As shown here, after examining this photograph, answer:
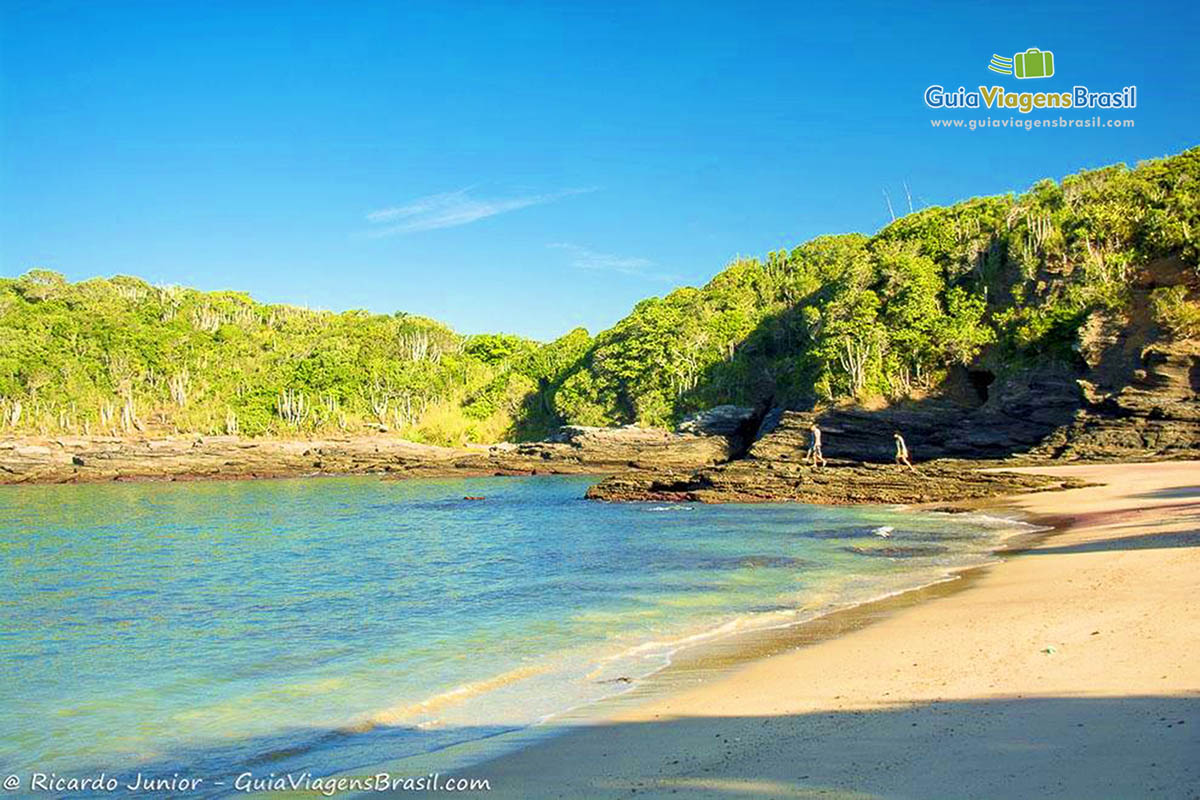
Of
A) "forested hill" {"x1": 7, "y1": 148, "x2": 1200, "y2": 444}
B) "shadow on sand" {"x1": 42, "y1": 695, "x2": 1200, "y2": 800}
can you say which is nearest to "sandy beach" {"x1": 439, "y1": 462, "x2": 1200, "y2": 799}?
"shadow on sand" {"x1": 42, "y1": 695, "x2": 1200, "y2": 800}

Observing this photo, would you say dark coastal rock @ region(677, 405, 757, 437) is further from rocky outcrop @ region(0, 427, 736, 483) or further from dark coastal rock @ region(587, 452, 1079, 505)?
dark coastal rock @ region(587, 452, 1079, 505)

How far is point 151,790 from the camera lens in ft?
19.1

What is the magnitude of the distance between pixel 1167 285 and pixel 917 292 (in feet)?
42.4

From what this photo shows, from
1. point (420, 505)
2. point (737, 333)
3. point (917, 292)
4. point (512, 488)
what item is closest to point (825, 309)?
point (917, 292)

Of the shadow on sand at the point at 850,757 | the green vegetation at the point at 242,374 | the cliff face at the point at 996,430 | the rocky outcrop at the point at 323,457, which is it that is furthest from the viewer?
the green vegetation at the point at 242,374

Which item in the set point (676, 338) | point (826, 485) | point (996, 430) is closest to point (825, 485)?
point (826, 485)

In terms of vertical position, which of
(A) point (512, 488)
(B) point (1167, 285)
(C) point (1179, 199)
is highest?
(C) point (1179, 199)

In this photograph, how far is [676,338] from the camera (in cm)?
6519

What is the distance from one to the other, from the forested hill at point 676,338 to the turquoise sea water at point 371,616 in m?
23.1

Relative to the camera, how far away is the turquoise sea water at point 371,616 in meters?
7.05

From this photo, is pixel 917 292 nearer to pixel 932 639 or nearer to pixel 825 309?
pixel 825 309

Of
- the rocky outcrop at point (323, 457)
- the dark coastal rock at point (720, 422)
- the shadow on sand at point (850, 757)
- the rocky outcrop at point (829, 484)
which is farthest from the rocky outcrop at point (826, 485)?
the shadow on sand at point (850, 757)

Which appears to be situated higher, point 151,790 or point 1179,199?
point 1179,199

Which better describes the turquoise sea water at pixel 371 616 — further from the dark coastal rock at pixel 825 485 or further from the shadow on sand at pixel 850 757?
the dark coastal rock at pixel 825 485
